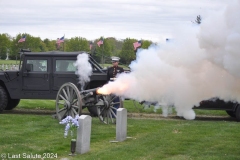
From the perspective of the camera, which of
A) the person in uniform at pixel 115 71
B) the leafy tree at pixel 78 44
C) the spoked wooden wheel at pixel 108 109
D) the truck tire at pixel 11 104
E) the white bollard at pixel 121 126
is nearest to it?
the white bollard at pixel 121 126

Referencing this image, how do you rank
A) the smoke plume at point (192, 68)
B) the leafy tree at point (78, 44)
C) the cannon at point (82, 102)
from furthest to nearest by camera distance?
the leafy tree at point (78, 44) < the cannon at point (82, 102) < the smoke plume at point (192, 68)

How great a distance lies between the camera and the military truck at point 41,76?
19.0 m

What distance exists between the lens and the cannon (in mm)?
15932

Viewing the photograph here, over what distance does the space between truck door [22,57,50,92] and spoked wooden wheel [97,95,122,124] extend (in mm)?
3061

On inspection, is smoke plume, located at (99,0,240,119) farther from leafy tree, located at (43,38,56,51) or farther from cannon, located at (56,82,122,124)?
leafy tree, located at (43,38,56,51)

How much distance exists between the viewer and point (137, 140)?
13516 millimetres

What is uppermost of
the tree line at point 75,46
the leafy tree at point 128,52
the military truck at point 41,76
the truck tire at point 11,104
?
the tree line at point 75,46

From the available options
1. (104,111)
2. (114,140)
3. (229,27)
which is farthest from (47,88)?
(229,27)

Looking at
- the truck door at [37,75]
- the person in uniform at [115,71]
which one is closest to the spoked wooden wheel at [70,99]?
the person in uniform at [115,71]

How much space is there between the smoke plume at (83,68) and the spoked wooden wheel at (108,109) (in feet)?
6.26

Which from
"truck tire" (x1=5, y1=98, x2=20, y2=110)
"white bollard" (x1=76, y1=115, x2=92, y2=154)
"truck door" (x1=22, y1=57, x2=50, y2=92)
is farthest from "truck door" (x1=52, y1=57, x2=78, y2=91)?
"white bollard" (x1=76, y1=115, x2=92, y2=154)

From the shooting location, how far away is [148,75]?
44.5 feet

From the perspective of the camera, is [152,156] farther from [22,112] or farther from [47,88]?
[22,112]

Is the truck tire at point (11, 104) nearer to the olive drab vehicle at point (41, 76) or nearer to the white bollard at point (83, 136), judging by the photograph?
the olive drab vehicle at point (41, 76)
